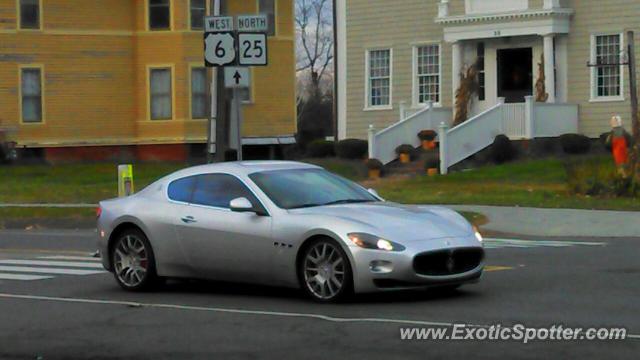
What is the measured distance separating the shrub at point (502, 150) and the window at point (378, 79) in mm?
5150

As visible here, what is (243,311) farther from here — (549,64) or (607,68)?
(607,68)

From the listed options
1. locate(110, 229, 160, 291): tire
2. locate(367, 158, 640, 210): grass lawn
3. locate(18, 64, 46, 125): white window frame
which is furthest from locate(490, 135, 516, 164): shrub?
locate(110, 229, 160, 291): tire

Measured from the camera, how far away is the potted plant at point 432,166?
120ft

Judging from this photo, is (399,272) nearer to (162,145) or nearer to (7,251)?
(7,251)

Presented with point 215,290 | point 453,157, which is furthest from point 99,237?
point 453,157

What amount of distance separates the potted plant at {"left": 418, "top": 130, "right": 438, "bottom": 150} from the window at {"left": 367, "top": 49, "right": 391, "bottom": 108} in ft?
8.59

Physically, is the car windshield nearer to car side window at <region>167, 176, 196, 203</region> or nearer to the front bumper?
car side window at <region>167, 176, 196, 203</region>

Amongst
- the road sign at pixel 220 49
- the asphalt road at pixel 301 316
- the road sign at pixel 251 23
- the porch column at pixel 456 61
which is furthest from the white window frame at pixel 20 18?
the asphalt road at pixel 301 316

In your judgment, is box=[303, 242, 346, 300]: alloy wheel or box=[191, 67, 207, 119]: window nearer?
box=[303, 242, 346, 300]: alloy wheel

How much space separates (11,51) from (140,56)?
4.70 meters

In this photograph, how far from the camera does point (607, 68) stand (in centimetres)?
3619

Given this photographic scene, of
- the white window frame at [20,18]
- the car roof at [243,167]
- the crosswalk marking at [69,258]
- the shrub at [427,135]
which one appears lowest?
the crosswalk marking at [69,258]

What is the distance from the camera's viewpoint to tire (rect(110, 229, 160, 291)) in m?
14.3

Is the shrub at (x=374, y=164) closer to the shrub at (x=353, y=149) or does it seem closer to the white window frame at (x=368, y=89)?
the shrub at (x=353, y=149)
